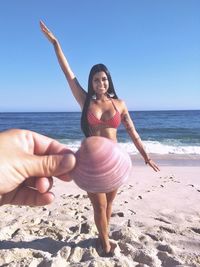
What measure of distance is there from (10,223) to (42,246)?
30.5 inches

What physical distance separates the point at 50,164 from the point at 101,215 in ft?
6.58

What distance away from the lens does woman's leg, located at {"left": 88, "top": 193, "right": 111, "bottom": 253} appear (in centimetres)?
337

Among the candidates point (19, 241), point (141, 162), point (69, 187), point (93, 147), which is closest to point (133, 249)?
point (19, 241)

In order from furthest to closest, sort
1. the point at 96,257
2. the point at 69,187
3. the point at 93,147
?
the point at 69,187 → the point at 96,257 → the point at 93,147

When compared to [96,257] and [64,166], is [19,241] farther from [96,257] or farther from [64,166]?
[64,166]

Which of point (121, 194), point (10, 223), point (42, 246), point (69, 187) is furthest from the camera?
point (69, 187)

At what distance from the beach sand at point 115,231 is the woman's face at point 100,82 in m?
1.51

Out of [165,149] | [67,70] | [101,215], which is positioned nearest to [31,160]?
[101,215]

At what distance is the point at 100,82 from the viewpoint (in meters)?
3.53

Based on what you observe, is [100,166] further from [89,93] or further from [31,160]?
[89,93]

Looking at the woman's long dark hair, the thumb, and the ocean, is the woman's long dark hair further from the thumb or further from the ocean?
the ocean

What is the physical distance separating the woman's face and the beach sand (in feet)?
4.94

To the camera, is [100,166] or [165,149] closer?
[100,166]

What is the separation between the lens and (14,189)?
1.80 meters
